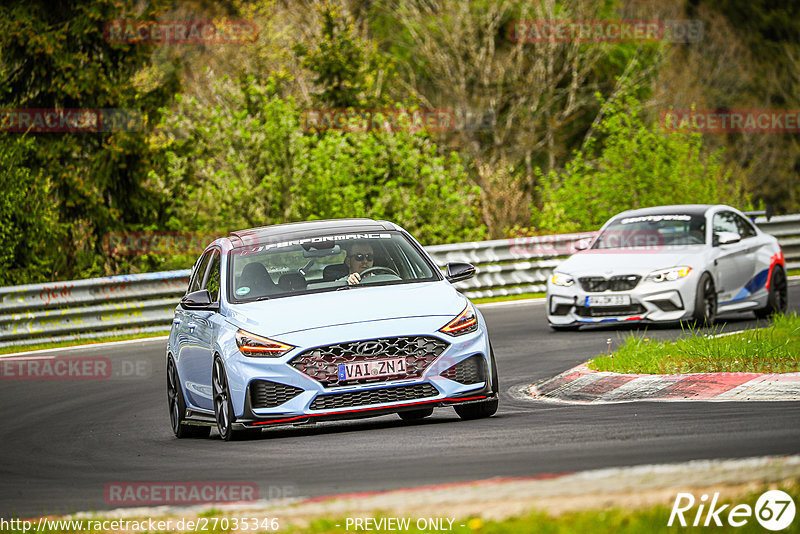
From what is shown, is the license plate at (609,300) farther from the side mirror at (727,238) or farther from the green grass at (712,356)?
the green grass at (712,356)

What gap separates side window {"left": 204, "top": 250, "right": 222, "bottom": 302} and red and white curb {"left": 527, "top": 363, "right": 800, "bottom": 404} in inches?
113

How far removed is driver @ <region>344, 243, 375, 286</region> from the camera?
36.3ft

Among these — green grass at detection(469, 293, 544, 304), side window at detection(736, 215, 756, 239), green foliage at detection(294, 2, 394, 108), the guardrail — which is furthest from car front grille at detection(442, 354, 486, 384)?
green foliage at detection(294, 2, 394, 108)

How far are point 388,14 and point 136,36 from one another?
2835 centimetres

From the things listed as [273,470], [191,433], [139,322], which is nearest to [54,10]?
[139,322]

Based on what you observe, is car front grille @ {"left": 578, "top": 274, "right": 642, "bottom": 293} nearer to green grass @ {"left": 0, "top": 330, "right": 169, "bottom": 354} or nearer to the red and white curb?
the red and white curb

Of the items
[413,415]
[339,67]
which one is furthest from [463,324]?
[339,67]

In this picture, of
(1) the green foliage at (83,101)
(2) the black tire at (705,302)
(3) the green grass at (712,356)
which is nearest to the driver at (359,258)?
(3) the green grass at (712,356)

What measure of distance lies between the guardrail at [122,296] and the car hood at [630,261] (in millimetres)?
3925

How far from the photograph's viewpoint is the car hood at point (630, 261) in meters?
17.2

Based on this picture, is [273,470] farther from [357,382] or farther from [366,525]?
[366,525]

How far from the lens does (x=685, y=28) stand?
63.0 m

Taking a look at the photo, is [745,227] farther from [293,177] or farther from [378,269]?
[293,177]

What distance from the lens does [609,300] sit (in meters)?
17.2
